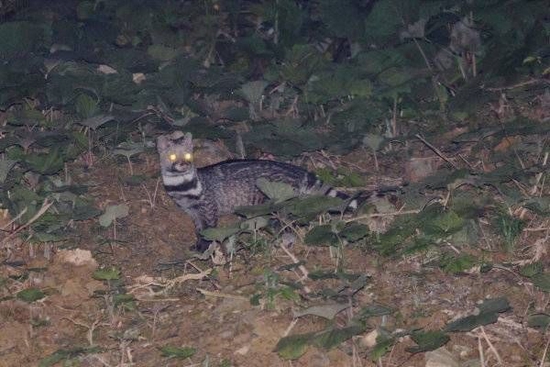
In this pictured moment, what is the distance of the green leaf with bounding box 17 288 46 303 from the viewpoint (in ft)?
23.4

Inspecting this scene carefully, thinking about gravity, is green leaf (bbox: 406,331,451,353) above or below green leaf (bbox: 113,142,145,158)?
above

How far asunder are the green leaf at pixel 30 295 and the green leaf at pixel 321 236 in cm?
198

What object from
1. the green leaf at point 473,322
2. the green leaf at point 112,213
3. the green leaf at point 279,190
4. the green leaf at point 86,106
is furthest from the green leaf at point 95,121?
the green leaf at point 473,322

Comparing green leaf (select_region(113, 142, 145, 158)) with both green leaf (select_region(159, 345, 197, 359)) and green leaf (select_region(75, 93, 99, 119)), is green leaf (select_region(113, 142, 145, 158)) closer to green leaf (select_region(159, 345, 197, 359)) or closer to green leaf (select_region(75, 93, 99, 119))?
green leaf (select_region(75, 93, 99, 119))

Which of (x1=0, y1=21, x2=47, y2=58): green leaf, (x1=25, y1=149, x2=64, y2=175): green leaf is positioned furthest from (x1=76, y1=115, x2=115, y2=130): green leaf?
(x1=0, y1=21, x2=47, y2=58): green leaf

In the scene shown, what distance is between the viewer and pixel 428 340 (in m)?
6.02

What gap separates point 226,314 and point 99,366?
3.09 ft

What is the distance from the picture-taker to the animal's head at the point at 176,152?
8695mm

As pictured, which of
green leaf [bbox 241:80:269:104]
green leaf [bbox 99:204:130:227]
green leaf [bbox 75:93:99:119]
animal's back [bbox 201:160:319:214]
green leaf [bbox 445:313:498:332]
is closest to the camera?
green leaf [bbox 445:313:498:332]

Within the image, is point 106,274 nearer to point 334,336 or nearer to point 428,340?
point 334,336

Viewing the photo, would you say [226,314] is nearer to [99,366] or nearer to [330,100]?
[99,366]

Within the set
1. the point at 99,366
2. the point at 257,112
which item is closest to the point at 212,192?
the point at 257,112

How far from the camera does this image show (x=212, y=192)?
352 inches

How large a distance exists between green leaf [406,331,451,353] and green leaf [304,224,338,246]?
4.33 feet
